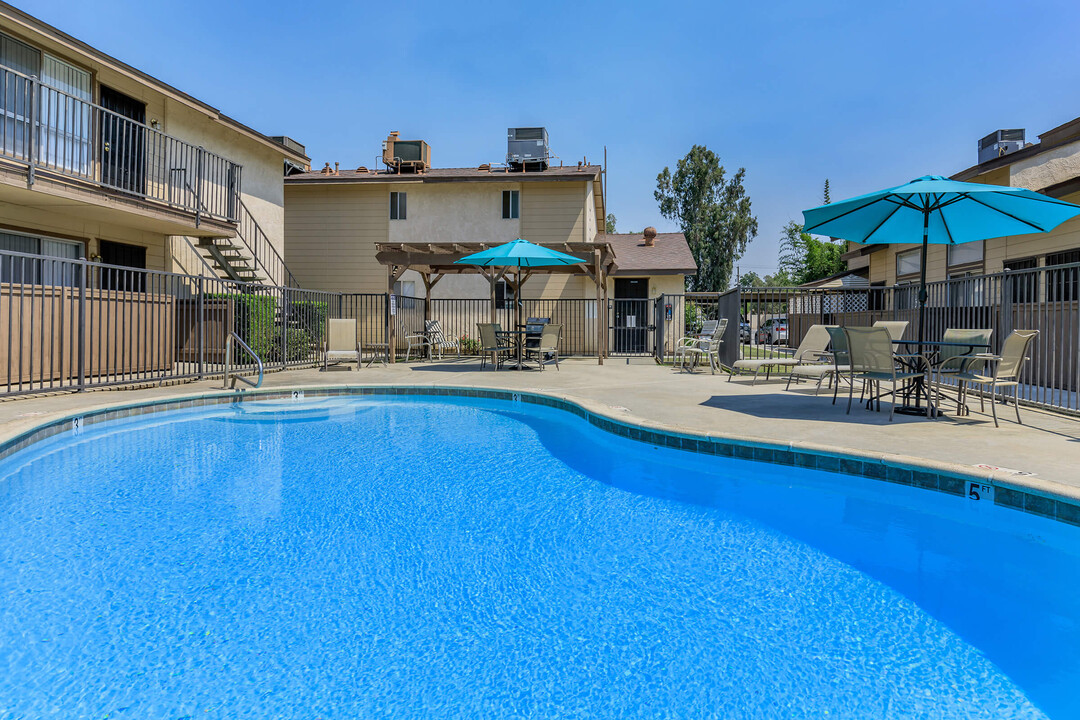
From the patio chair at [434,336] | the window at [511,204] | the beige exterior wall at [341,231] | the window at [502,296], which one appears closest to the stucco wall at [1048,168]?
the window at [511,204]

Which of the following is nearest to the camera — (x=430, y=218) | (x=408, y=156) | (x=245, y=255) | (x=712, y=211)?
(x=245, y=255)

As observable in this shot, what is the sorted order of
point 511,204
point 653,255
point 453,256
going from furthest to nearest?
point 653,255, point 511,204, point 453,256

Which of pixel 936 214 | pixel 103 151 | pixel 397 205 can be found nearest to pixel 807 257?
pixel 397 205

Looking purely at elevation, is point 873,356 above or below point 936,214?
below

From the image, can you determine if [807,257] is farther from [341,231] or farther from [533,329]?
[341,231]

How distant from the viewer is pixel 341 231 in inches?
733

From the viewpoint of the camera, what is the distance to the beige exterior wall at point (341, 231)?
18484 mm

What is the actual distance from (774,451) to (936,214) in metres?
3.90

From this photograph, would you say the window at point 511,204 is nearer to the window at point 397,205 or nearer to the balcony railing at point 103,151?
the window at point 397,205

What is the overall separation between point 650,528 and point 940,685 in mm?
1766

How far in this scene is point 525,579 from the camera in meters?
2.96

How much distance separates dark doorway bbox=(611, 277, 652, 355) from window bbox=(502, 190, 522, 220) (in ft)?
14.3

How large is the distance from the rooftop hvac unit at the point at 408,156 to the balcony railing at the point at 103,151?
6274mm

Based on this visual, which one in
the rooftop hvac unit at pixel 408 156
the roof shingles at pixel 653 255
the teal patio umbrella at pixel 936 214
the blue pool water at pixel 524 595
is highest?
the rooftop hvac unit at pixel 408 156
